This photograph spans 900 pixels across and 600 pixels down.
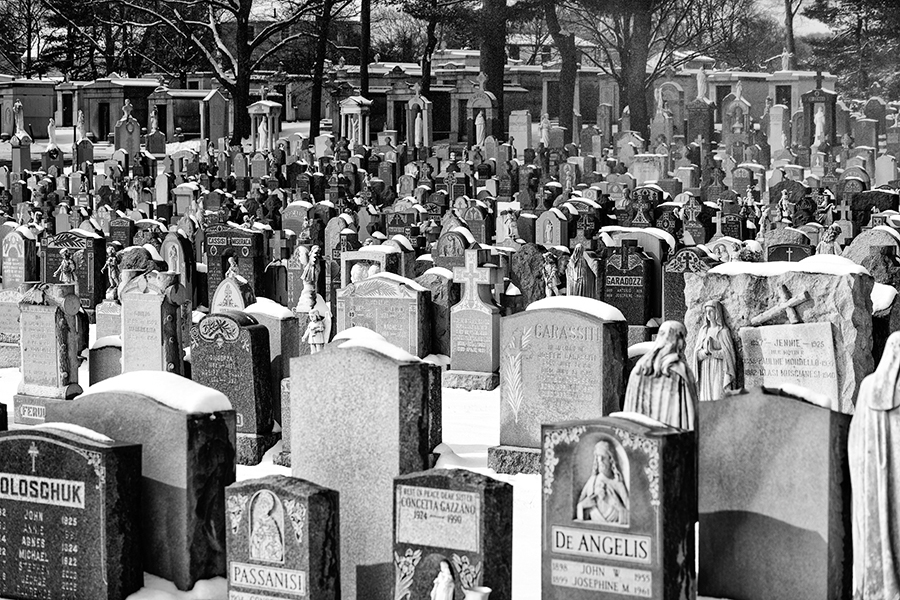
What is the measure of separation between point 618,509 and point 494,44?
43879 mm

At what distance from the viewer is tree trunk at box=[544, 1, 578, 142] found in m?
51.6

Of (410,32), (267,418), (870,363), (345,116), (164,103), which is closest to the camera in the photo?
(870,363)

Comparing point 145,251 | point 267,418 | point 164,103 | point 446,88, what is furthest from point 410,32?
point 267,418

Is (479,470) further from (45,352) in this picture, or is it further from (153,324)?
(45,352)

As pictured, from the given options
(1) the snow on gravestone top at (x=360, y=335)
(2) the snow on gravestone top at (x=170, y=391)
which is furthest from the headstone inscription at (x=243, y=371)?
(2) the snow on gravestone top at (x=170, y=391)

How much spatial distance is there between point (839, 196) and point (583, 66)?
132ft

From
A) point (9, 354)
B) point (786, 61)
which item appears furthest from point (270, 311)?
point (786, 61)

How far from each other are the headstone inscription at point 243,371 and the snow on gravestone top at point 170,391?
127 inches

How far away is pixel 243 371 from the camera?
39.9 feet

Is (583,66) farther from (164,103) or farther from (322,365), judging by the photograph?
(322,365)

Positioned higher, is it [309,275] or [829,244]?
[829,244]

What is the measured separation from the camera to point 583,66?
65.6m

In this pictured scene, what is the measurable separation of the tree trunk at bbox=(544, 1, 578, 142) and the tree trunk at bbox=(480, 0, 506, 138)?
5.61ft

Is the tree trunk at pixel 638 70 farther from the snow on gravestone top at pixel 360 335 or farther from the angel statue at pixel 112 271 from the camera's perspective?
the snow on gravestone top at pixel 360 335
